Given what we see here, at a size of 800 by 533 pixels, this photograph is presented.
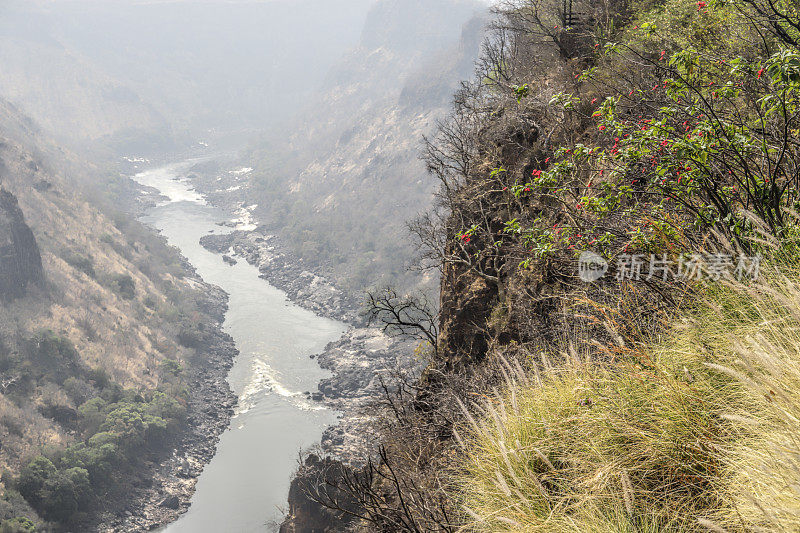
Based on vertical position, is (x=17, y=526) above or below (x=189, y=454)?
below

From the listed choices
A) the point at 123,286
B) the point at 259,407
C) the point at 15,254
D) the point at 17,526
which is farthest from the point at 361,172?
the point at 17,526

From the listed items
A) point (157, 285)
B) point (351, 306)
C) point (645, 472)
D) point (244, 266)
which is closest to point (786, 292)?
point (645, 472)

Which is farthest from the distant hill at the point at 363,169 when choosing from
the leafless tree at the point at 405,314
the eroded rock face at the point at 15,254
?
the leafless tree at the point at 405,314

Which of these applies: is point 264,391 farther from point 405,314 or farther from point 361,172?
point 361,172

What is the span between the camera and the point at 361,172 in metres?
136

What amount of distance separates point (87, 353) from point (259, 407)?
848 inches

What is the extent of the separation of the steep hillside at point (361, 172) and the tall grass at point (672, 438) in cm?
8573

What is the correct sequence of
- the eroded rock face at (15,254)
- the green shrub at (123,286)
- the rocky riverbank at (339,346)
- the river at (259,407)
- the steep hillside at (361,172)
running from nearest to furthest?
the river at (259,407) → the rocky riverbank at (339,346) → the eroded rock face at (15,254) → the green shrub at (123,286) → the steep hillside at (361,172)

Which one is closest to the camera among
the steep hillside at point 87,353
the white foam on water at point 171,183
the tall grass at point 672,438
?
the tall grass at point 672,438

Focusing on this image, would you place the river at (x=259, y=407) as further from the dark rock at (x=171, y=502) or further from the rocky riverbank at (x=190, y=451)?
the dark rock at (x=171, y=502)

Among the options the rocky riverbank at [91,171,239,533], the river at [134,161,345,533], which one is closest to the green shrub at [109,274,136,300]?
the rocky riverbank at [91,171,239,533]

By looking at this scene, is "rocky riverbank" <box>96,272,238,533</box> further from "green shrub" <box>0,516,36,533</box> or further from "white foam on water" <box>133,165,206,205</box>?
"white foam on water" <box>133,165,206,205</box>

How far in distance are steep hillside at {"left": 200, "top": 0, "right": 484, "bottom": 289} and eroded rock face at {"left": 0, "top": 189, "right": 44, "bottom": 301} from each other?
4440cm

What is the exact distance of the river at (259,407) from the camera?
149 feet
